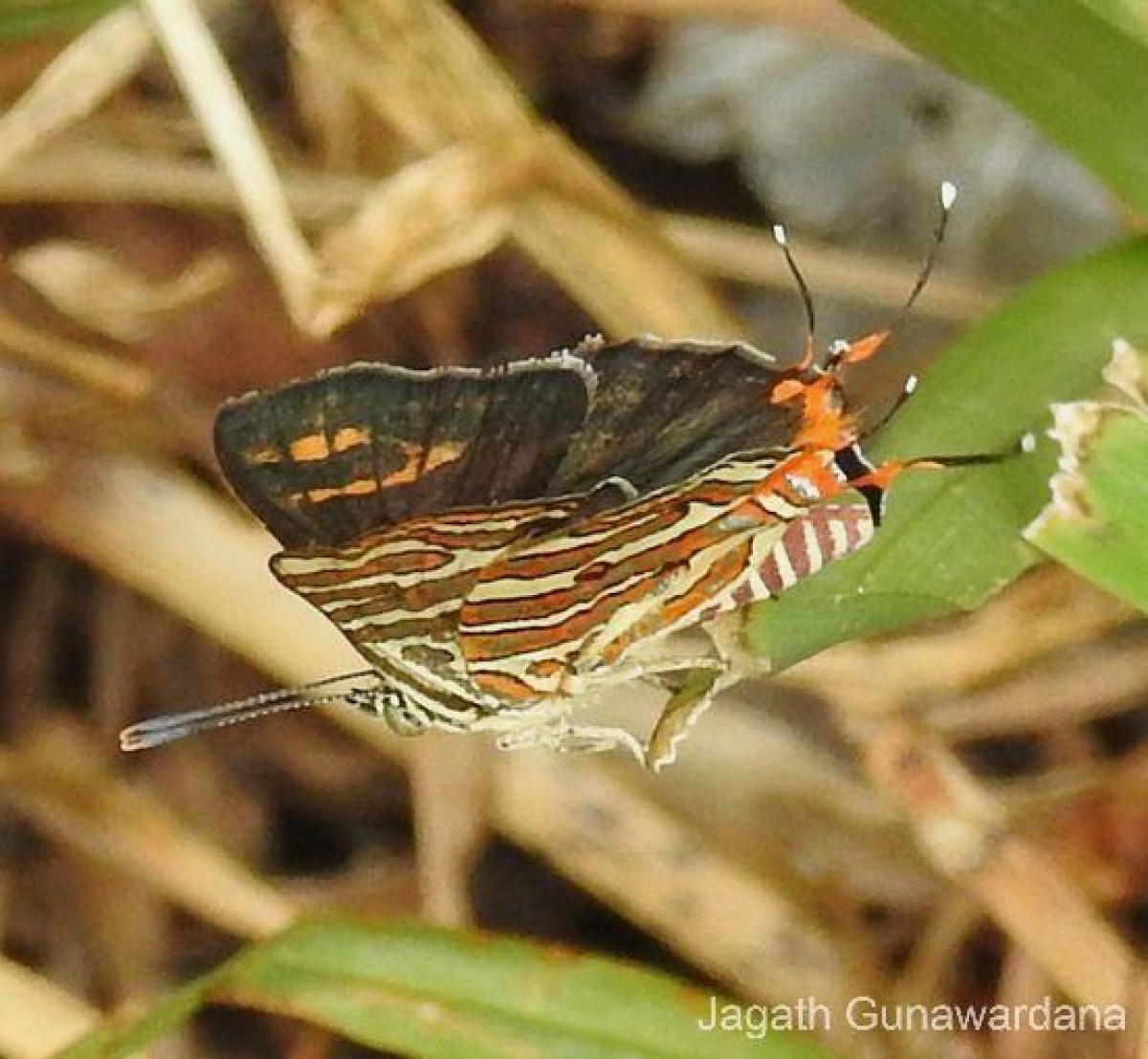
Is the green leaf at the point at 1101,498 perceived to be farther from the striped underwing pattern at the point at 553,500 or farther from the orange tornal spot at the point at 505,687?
the orange tornal spot at the point at 505,687

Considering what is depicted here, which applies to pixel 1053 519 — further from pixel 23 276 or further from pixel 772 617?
pixel 23 276

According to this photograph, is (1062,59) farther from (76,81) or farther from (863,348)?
(76,81)

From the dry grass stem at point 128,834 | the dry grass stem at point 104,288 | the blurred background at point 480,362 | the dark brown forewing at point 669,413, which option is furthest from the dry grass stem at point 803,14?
the dry grass stem at point 128,834

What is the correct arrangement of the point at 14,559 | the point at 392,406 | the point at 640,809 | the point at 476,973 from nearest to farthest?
the point at 392,406 < the point at 476,973 < the point at 640,809 < the point at 14,559

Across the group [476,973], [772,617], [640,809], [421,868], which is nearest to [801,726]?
[640,809]

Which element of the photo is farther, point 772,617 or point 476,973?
point 476,973

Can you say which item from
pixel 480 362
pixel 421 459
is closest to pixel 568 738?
pixel 421 459

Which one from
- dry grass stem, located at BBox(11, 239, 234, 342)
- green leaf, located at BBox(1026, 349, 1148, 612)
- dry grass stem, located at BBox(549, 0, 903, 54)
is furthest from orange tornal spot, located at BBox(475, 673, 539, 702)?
dry grass stem, located at BBox(549, 0, 903, 54)
